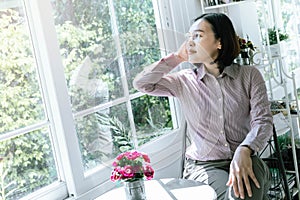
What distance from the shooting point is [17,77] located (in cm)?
171

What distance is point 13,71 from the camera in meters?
1.70

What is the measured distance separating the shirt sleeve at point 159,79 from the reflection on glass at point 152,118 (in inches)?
2.4

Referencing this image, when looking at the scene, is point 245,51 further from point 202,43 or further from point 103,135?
point 103,135

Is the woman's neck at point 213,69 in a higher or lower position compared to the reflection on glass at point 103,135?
higher

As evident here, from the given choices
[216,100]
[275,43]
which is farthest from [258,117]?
[275,43]

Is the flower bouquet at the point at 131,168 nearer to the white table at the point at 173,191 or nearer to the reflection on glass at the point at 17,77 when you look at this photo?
the white table at the point at 173,191

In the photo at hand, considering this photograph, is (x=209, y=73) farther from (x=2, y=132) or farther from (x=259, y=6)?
(x=259, y=6)

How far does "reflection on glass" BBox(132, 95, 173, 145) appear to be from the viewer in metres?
1.86

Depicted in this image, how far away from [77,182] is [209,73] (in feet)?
2.57

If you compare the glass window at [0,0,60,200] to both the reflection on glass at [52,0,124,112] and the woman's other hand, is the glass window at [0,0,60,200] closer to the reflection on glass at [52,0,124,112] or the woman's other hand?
the reflection on glass at [52,0,124,112]

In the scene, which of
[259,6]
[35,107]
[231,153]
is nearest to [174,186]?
[231,153]

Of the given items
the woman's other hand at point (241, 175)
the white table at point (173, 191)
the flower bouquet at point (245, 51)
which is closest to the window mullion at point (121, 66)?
the white table at point (173, 191)

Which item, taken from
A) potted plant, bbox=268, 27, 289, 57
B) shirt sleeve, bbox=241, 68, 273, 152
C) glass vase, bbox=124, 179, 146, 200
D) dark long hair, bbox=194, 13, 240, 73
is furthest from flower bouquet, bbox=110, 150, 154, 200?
potted plant, bbox=268, 27, 289, 57

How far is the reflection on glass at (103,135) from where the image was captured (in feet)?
5.74
